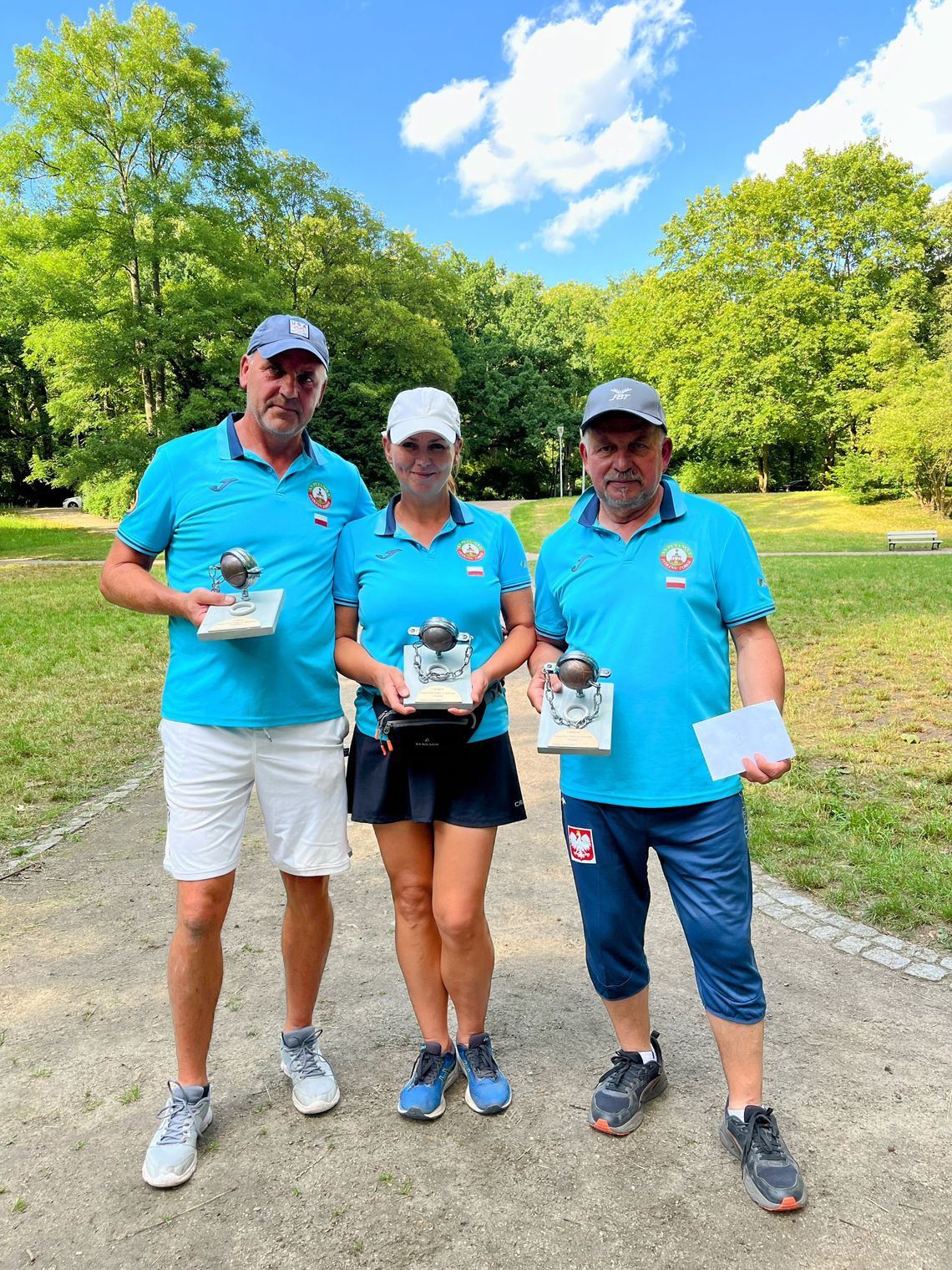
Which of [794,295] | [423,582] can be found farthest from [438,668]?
[794,295]

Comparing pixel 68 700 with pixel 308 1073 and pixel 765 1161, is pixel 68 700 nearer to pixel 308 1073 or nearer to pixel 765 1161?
pixel 308 1073

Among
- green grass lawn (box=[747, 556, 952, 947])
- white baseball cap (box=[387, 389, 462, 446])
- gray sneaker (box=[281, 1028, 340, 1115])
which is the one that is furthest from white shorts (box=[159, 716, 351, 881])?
green grass lawn (box=[747, 556, 952, 947])

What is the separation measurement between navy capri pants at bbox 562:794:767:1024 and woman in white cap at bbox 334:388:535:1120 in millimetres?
304

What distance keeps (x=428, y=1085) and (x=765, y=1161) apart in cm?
105

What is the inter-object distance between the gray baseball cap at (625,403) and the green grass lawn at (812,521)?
22.0m

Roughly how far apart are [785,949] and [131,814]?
4.25 meters

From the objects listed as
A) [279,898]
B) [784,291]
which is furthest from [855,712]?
[784,291]

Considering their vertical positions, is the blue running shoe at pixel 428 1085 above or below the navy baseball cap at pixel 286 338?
below

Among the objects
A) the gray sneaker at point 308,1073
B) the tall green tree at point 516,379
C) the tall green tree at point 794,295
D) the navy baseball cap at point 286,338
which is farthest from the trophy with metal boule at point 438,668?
the tall green tree at point 516,379

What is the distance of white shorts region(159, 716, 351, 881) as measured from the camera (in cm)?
271

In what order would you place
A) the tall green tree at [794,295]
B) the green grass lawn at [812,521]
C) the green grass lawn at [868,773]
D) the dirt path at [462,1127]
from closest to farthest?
1. the dirt path at [462,1127]
2. the green grass lawn at [868,773]
3. the green grass lawn at [812,521]
4. the tall green tree at [794,295]

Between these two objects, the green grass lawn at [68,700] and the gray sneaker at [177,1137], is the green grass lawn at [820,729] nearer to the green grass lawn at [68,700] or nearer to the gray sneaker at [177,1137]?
the green grass lawn at [68,700]

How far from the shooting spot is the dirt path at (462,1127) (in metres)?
2.34

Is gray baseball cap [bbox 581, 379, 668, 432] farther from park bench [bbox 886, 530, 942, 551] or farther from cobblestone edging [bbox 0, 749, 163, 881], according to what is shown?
park bench [bbox 886, 530, 942, 551]
